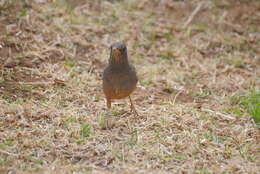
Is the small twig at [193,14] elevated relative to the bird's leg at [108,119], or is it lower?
elevated

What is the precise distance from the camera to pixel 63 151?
173 inches

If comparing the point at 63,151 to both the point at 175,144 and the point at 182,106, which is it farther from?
the point at 182,106

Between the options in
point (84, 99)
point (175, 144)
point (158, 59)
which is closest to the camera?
point (175, 144)

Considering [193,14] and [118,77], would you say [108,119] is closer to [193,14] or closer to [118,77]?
[118,77]

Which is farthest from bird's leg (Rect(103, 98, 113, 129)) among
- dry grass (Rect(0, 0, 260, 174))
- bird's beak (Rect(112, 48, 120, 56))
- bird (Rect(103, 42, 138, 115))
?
bird's beak (Rect(112, 48, 120, 56))

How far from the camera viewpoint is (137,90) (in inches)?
245

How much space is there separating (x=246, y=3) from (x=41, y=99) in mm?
5142

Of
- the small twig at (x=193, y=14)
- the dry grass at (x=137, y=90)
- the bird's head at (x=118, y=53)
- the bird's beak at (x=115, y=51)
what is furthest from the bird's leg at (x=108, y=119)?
the small twig at (x=193, y=14)

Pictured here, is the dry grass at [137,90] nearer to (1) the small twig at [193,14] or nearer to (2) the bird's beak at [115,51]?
(1) the small twig at [193,14]

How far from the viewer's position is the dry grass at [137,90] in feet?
14.4

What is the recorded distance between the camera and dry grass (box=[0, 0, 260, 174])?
173 inches

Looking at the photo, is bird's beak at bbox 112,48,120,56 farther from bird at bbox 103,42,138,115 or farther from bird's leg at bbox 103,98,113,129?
bird's leg at bbox 103,98,113,129

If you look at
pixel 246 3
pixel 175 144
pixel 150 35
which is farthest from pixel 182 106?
pixel 246 3

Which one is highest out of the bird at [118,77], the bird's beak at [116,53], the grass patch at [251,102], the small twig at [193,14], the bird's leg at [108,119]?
the small twig at [193,14]
